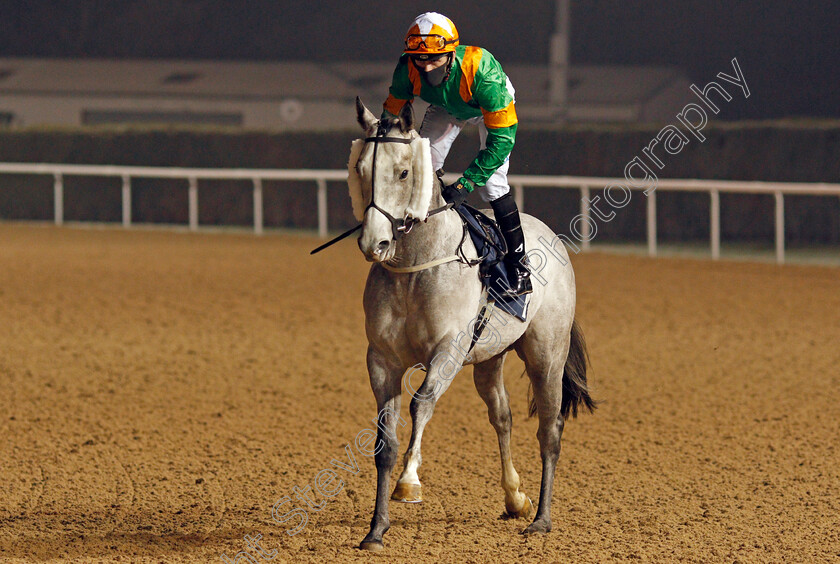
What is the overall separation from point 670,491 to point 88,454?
2850 mm

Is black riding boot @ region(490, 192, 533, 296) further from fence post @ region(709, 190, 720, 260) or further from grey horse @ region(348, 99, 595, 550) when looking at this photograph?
fence post @ region(709, 190, 720, 260)

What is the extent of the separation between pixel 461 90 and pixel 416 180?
52 centimetres

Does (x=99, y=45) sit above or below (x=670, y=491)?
above

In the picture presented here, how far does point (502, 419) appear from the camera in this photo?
16.0ft

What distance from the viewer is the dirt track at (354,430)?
14.7 feet

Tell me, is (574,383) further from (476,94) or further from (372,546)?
(476,94)

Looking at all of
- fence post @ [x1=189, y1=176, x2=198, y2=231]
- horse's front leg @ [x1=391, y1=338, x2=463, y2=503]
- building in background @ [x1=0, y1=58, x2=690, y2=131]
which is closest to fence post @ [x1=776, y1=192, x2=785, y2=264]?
fence post @ [x1=189, y1=176, x2=198, y2=231]

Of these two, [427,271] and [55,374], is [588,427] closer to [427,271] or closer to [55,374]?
[427,271]

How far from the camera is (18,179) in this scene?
19.9 meters

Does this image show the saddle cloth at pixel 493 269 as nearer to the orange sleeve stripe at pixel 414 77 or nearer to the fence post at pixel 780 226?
the orange sleeve stripe at pixel 414 77

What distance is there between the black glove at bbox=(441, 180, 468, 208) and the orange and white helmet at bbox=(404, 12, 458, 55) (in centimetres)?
49

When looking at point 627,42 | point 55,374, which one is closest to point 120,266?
point 55,374

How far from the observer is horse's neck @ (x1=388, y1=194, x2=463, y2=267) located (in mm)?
4086

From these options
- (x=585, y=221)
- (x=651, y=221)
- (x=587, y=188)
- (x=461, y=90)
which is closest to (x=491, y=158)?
(x=461, y=90)
